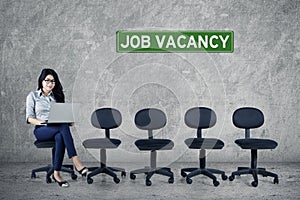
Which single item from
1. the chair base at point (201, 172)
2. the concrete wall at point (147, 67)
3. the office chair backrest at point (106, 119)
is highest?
the concrete wall at point (147, 67)

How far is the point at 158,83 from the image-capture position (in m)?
6.51

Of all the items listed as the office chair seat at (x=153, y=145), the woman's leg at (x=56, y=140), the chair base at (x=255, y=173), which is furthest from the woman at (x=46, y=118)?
the chair base at (x=255, y=173)

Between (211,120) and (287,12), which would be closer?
(211,120)

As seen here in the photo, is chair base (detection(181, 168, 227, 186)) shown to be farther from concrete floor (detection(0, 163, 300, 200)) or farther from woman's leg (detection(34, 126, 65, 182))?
woman's leg (detection(34, 126, 65, 182))

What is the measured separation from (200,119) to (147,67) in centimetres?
122

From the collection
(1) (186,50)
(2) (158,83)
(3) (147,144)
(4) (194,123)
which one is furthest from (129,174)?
(1) (186,50)

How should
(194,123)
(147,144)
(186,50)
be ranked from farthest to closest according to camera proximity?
(186,50) < (194,123) < (147,144)

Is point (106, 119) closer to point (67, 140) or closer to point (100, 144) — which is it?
point (100, 144)

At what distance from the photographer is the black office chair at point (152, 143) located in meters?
5.28

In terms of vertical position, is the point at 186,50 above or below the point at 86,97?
above

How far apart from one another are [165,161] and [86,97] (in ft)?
4.43

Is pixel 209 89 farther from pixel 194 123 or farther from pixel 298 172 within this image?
pixel 298 172

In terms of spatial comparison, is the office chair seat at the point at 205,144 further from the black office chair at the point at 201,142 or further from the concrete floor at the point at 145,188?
the concrete floor at the point at 145,188

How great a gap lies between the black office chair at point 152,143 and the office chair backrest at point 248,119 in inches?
33.8
